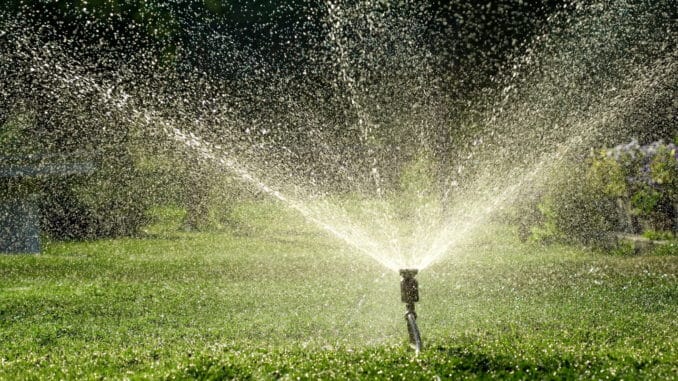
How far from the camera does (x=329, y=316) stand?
27.4 ft

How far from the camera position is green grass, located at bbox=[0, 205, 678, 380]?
567 cm

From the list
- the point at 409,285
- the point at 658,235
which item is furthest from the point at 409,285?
the point at 658,235

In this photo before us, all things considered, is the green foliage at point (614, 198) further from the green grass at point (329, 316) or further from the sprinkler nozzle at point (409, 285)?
the sprinkler nozzle at point (409, 285)

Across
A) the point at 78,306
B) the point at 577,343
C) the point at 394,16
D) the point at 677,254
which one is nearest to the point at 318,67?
the point at 394,16

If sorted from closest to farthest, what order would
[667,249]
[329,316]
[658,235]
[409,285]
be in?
[409,285], [329,316], [667,249], [658,235]

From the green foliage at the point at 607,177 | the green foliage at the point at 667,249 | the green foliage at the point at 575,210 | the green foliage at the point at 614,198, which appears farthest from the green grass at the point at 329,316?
the green foliage at the point at 607,177

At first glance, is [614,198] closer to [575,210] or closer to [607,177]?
[607,177]

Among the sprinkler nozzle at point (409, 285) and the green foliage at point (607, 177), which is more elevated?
the green foliage at point (607, 177)

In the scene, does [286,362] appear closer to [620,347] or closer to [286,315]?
[286,315]

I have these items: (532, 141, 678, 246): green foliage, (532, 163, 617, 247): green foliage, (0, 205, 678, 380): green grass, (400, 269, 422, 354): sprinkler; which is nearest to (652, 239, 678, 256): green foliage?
(0, 205, 678, 380): green grass

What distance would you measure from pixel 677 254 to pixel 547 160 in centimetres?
604

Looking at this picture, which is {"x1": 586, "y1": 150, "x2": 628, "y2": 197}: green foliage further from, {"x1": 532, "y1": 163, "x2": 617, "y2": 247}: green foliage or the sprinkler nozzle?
the sprinkler nozzle

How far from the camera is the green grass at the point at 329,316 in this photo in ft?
18.6

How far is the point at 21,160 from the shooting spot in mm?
15359
